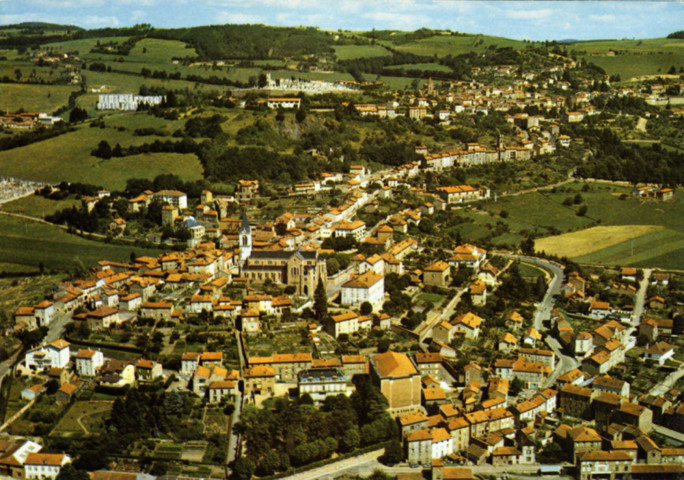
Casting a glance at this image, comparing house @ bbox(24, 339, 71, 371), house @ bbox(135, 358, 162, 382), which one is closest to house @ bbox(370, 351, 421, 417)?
house @ bbox(135, 358, 162, 382)

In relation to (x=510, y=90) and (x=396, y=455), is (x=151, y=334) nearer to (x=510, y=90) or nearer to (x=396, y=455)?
(x=396, y=455)

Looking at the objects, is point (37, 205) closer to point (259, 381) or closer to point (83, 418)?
point (83, 418)

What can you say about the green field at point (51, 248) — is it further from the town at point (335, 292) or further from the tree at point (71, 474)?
the tree at point (71, 474)

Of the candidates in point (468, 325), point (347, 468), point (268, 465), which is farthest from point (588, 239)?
point (268, 465)

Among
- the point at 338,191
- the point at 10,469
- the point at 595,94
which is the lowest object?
the point at 10,469

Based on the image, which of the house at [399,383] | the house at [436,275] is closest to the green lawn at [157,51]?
the house at [436,275]

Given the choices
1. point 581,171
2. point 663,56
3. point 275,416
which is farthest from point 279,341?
point 663,56
